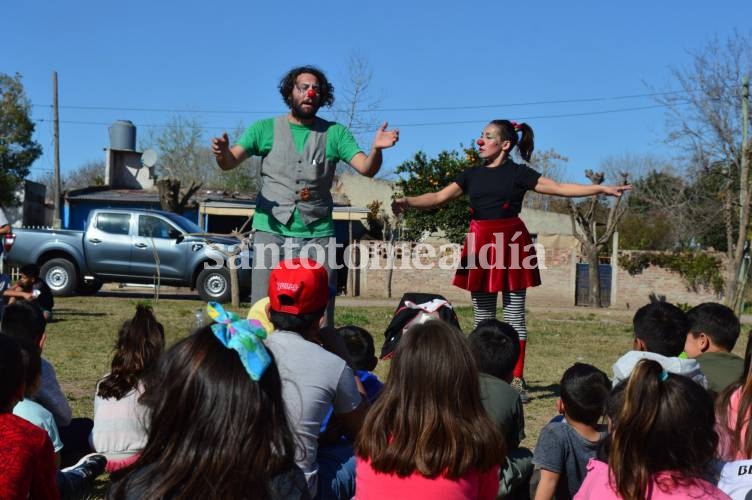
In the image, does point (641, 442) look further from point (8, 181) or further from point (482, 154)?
point (8, 181)

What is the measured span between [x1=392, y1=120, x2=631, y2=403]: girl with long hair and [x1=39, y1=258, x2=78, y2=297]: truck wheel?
11.9 m

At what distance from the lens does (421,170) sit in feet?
80.2

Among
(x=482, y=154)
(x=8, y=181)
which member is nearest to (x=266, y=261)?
(x=482, y=154)

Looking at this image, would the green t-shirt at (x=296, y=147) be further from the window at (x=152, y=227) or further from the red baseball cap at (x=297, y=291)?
the window at (x=152, y=227)

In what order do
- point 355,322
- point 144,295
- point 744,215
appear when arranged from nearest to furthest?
point 355,322, point 144,295, point 744,215

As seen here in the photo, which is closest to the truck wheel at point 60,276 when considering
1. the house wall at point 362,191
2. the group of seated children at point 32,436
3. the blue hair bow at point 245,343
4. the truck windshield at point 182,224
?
the truck windshield at point 182,224

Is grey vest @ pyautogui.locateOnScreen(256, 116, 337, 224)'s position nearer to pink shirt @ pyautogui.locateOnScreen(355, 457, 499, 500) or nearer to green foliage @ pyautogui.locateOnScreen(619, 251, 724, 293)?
pink shirt @ pyautogui.locateOnScreen(355, 457, 499, 500)

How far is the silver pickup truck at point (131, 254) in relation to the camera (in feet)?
53.5

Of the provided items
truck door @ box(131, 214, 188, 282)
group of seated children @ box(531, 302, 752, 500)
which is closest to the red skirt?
group of seated children @ box(531, 302, 752, 500)

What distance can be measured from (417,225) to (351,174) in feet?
34.0

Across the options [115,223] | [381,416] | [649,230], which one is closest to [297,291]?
[381,416]

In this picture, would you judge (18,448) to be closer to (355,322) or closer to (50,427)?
(50,427)

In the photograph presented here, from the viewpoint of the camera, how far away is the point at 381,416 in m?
2.73

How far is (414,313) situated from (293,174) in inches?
42.0
